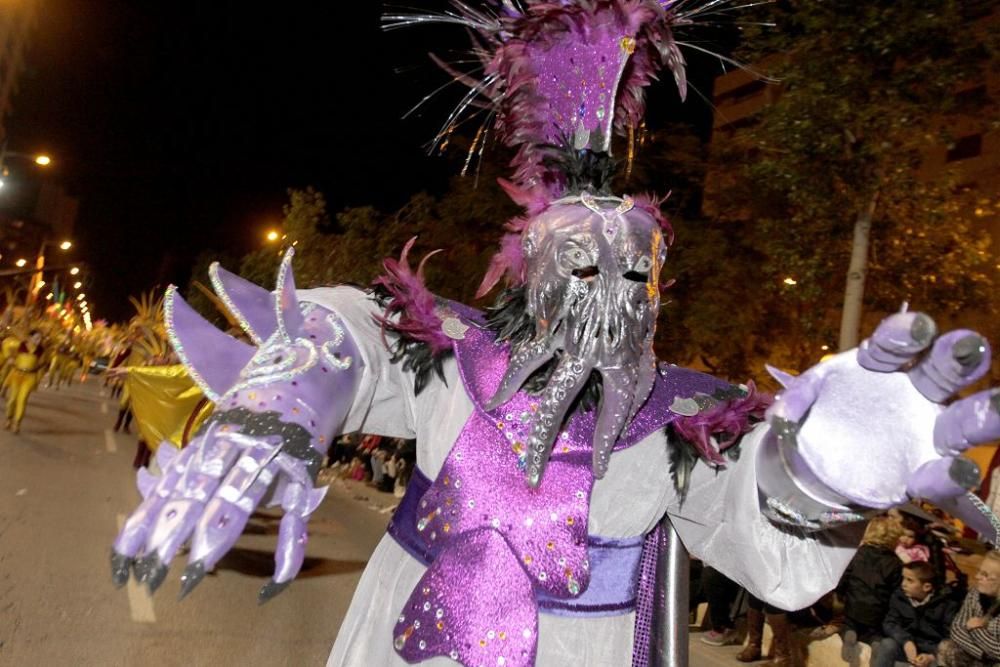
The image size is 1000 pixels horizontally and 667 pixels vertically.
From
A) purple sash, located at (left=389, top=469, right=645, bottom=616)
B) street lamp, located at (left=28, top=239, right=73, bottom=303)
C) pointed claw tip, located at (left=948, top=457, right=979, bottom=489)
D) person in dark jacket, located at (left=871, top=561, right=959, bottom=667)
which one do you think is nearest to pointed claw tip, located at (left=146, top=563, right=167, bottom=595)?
purple sash, located at (left=389, top=469, right=645, bottom=616)

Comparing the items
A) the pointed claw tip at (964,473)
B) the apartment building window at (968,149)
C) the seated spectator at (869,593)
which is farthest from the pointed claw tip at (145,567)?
the apartment building window at (968,149)

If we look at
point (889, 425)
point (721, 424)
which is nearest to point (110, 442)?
point (721, 424)

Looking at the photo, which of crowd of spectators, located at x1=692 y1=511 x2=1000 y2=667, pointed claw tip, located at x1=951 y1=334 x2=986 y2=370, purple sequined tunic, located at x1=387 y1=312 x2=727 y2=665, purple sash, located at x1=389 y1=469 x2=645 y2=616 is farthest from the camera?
crowd of spectators, located at x1=692 y1=511 x2=1000 y2=667

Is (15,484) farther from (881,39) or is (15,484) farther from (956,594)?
(881,39)

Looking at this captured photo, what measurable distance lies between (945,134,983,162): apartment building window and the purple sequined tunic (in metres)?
21.5

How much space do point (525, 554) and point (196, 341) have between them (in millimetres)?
845

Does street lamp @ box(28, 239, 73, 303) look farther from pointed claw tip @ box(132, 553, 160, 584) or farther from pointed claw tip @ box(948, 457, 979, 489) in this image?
pointed claw tip @ box(948, 457, 979, 489)

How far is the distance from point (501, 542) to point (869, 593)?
5081 millimetres

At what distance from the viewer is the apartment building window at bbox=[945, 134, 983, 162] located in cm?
2120

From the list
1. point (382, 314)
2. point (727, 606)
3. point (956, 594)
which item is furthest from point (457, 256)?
point (382, 314)

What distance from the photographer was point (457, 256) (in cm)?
1728

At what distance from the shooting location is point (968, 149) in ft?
72.5

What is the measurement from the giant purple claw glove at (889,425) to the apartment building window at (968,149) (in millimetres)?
21702

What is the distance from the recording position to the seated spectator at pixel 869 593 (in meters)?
6.27
